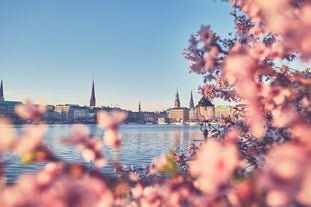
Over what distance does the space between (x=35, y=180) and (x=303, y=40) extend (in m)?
1.27

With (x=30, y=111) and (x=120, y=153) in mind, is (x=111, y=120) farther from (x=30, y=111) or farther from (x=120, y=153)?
(x=120, y=153)

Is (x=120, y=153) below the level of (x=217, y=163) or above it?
below

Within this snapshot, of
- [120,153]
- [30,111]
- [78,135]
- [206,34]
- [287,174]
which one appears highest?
[206,34]

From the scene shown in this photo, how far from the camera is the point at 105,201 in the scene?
5.25 ft

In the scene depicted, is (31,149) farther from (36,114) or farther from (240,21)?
(240,21)

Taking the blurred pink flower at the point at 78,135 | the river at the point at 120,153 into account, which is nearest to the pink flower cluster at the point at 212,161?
the blurred pink flower at the point at 78,135

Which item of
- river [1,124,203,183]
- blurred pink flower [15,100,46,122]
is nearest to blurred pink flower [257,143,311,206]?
river [1,124,203,183]

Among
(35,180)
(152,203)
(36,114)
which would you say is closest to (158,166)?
(152,203)

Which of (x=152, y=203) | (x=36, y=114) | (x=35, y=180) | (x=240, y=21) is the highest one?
(x=240, y=21)

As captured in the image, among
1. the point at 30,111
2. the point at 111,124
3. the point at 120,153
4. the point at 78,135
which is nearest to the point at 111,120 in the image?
the point at 111,124

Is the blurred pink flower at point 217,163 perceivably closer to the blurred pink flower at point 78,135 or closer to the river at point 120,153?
the blurred pink flower at point 78,135

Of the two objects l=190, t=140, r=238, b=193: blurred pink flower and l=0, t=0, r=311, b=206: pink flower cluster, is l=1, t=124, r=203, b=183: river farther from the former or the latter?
l=190, t=140, r=238, b=193: blurred pink flower

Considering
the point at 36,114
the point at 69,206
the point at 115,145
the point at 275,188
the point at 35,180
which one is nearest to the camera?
the point at 275,188

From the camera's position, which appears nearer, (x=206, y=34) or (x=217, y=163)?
(x=217, y=163)
